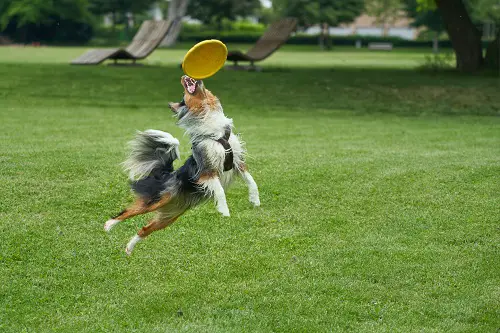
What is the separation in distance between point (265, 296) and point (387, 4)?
87724 millimetres

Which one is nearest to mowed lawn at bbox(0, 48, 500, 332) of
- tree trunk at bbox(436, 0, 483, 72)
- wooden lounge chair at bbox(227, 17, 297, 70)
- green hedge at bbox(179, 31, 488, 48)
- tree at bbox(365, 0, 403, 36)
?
tree trunk at bbox(436, 0, 483, 72)

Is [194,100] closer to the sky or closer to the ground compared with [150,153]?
closer to the sky

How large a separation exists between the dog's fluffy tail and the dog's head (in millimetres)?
451

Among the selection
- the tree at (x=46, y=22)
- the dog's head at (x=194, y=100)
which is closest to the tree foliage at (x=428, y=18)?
the tree at (x=46, y=22)

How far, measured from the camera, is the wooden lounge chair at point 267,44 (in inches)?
1112

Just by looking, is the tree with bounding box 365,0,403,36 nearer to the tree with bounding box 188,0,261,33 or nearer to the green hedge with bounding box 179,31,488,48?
the green hedge with bounding box 179,31,488,48

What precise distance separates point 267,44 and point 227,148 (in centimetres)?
2427

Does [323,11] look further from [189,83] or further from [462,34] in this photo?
[189,83]

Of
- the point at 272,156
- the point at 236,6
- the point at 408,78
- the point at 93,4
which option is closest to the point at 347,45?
the point at 236,6

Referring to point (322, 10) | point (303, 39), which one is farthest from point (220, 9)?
point (322, 10)

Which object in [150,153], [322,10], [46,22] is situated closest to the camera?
[150,153]

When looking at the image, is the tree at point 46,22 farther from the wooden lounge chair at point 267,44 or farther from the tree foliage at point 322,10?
the wooden lounge chair at point 267,44

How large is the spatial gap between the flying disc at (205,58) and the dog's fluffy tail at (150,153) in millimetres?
958

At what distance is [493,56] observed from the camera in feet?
90.5
